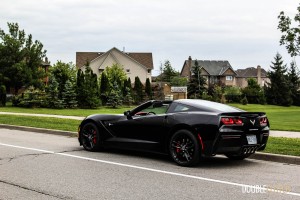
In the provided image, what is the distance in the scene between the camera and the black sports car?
8.06 m

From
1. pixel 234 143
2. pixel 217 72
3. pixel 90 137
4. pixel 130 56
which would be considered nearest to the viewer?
pixel 234 143

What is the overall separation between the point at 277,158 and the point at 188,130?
2.37m

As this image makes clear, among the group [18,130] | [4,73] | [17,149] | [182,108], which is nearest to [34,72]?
[4,73]

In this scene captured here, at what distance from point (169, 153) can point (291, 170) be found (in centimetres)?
241

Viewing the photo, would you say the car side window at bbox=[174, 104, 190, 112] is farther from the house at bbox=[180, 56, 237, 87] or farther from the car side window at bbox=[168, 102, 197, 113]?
the house at bbox=[180, 56, 237, 87]

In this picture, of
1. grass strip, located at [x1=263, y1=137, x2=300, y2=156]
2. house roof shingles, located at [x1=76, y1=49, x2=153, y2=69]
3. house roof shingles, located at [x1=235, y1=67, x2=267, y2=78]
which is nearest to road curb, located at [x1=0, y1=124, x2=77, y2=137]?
grass strip, located at [x1=263, y1=137, x2=300, y2=156]

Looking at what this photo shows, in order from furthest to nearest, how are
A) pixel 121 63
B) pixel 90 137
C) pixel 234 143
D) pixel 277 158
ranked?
pixel 121 63 → pixel 90 137 → pixel 277 158 → pixel 234 143

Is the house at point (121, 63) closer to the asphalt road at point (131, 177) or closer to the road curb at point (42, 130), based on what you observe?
the road curb at point (42, 130)

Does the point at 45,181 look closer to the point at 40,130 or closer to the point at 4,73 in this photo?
the point at 40,130

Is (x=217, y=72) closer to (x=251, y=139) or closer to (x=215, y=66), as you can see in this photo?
(x=215, y=66)

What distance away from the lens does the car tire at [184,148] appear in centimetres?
815

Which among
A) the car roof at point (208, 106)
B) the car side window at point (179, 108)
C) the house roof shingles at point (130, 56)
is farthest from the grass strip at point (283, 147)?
the house roof shingles at point (130, 56)

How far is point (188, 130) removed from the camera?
8.37 m

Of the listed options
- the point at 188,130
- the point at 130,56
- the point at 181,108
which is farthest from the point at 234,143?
the point at 130,56
